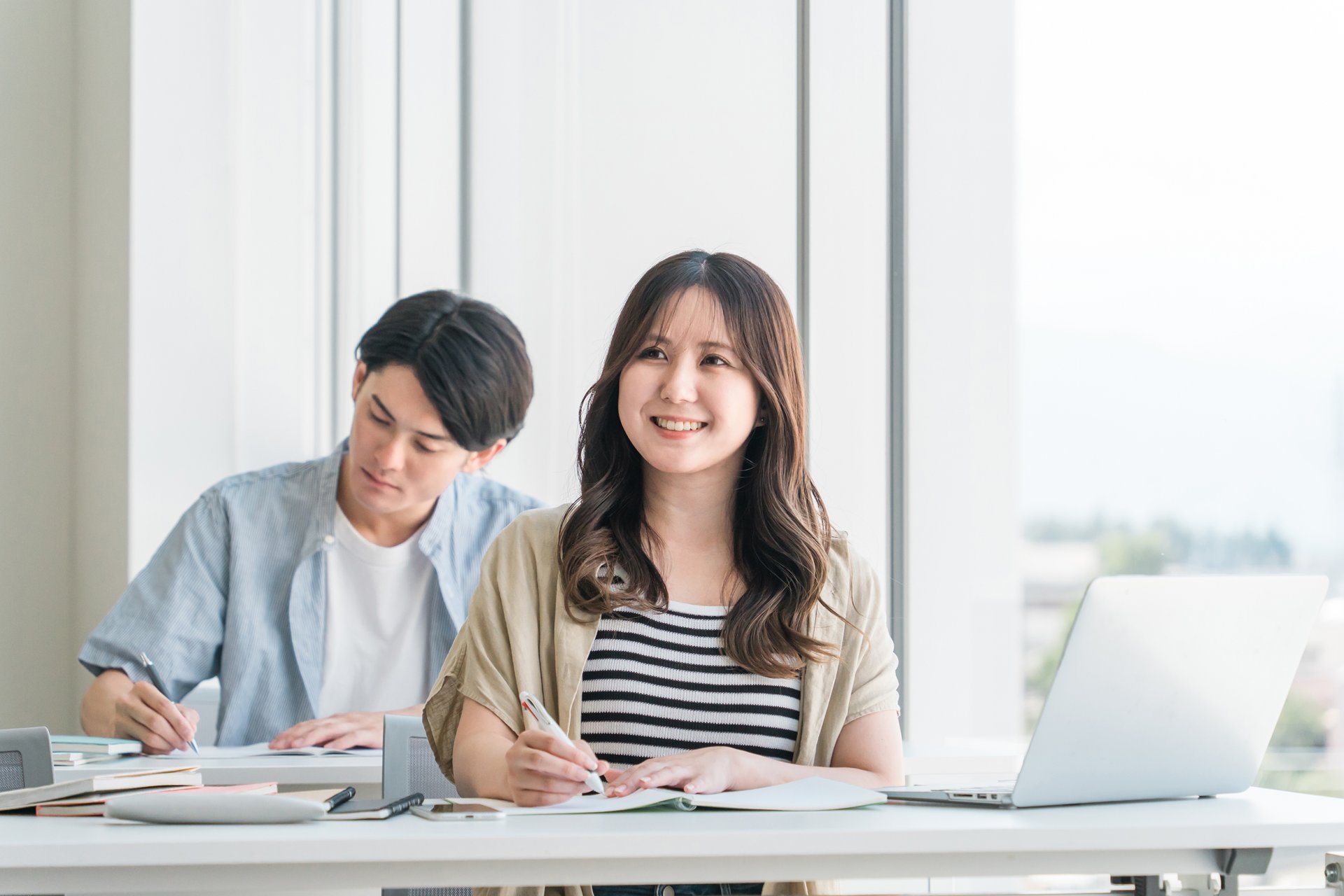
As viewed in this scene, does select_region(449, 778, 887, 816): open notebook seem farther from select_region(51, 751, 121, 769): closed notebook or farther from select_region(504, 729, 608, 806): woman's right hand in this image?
select_region(51, 751, 121, 769): closed notebook

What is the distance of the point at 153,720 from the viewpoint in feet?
6.61

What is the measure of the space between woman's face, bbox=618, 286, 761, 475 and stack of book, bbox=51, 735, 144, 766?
98 cm

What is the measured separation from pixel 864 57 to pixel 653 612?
5.25 feet

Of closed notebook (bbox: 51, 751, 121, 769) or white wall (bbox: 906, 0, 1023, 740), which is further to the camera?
white wall (bbox: 906, 0, 1023, 740)

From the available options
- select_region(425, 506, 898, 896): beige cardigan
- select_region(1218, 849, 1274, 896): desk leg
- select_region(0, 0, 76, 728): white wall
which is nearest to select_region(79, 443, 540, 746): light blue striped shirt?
select_region(0, 0, 76, 728): white wall

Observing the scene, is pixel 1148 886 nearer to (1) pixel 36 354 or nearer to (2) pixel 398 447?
(2) pixel 398 447

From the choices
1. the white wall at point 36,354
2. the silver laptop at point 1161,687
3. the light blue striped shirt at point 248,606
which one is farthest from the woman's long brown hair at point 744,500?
the white wall at point 36,354

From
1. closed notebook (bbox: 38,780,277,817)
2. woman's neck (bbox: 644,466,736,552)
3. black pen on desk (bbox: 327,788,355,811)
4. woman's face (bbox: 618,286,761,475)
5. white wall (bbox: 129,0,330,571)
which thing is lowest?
black pen on desk (bbox: 327,788,355,811)

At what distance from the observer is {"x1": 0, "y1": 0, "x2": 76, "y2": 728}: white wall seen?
300 centimetres

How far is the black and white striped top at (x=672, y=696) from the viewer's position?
4.90 ft

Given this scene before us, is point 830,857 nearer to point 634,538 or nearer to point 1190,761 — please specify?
point 1190,761

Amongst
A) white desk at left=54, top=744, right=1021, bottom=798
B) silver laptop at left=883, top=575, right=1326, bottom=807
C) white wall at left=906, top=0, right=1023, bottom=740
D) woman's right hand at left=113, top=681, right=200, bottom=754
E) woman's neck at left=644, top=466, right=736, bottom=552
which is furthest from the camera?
white wall at left=906, top=0, right=1023, bottom=740

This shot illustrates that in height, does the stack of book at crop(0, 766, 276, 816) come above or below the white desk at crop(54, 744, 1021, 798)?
above

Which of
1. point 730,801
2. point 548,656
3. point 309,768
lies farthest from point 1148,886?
point 309,768
